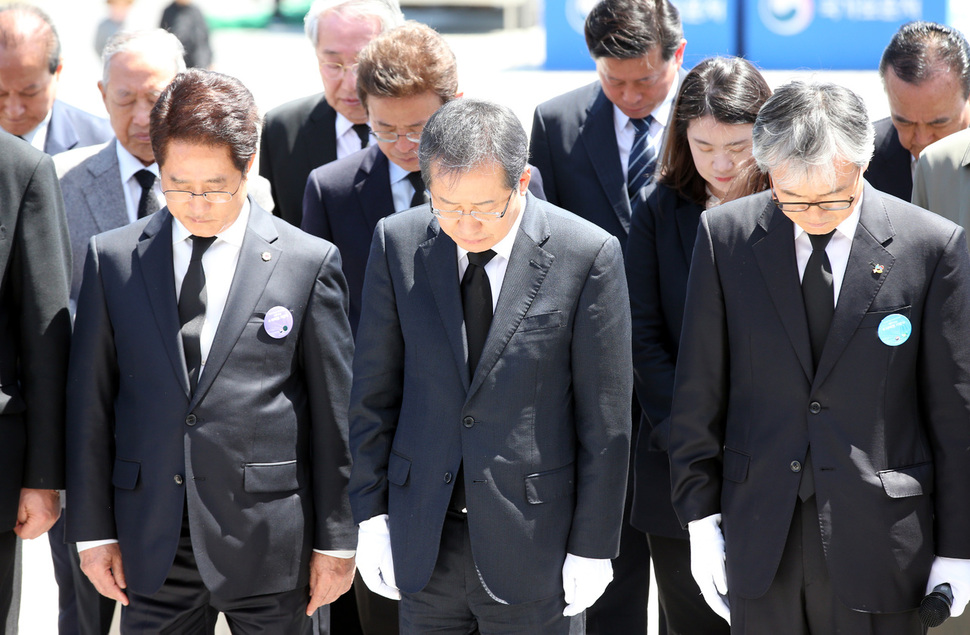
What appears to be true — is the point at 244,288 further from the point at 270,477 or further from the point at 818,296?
the point at 818,296

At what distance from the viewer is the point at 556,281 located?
8.52 ft

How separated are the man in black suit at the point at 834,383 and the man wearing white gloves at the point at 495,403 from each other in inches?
10.5

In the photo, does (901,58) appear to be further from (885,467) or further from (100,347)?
(100,347)

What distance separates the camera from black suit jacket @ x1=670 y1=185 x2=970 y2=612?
249 cm

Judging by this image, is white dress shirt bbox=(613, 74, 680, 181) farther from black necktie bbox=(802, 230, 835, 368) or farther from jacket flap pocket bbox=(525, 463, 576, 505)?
jacket flap pocket bbox=(525, 463, 576, 505)

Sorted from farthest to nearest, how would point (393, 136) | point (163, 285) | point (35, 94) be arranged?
1. point (35, 94)
2. point (393, 136)
3. point (163, 285)

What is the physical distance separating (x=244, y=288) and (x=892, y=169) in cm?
219

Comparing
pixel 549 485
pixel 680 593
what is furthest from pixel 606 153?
pixel 549 485

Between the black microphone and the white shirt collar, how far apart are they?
1.82 meters

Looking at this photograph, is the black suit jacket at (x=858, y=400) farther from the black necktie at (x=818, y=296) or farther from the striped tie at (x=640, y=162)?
the striped tie at (x=640, y=162)

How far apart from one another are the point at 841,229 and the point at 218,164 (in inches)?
58.4

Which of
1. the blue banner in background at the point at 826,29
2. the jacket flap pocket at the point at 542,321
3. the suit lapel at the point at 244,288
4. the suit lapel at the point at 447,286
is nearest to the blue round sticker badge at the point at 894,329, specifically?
the jacket flap pocket at the point at 542,321

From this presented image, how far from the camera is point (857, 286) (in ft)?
8.20

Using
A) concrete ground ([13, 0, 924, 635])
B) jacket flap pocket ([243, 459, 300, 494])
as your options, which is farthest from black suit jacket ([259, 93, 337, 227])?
concrete ground ([13, 0, 924, 635])
